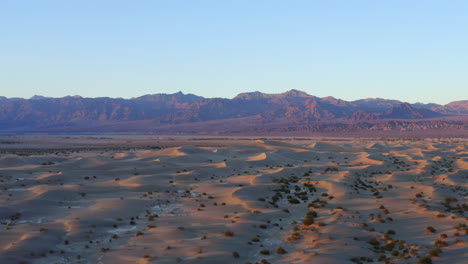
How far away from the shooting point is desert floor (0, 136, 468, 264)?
58.0ft

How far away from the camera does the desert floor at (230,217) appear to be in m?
17.7

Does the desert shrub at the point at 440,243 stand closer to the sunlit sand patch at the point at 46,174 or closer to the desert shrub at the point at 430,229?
the desert shrub at the point at 430,229

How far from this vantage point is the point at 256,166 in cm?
5297

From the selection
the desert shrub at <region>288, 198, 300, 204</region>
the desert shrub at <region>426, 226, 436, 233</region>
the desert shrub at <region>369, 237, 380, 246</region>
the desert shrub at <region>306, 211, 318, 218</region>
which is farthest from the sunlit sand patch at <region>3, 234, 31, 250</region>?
the desert shrub at <region>426, 226, 436, 233</region>

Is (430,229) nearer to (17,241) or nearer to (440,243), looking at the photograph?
(440,243)

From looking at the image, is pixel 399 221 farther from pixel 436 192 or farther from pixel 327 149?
pixel 327 149

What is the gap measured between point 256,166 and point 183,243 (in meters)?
34.3

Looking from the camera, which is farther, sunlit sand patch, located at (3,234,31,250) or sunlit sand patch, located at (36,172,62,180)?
sunlit sand patch, located at (36,172,62,180)

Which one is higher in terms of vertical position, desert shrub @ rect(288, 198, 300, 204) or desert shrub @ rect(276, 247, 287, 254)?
desert shrub @ rect(276, 247, 287, 254)

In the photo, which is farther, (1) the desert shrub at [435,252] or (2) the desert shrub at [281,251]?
(2) the desert shrub at [281,251]

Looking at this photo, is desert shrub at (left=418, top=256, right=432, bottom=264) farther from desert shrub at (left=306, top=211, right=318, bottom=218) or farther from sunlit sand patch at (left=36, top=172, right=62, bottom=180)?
sunlit sand patch at (left=36, top=172, right=62, bottom=180)

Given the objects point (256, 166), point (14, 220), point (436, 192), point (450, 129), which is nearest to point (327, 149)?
point (256, 166)

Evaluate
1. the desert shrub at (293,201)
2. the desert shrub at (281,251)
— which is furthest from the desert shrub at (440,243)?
the desert shrub at (293,201)

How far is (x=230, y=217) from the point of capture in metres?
24.2
